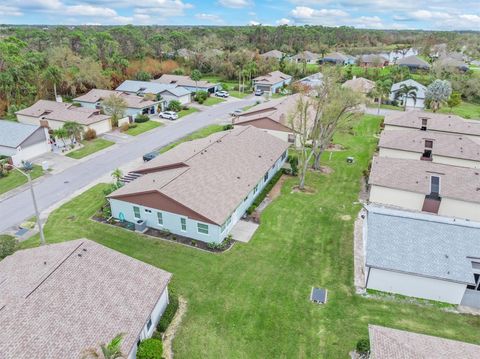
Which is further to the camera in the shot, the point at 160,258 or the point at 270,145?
the point at 270,145

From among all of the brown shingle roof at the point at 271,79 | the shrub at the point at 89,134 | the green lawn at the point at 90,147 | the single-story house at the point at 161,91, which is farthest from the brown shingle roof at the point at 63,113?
the brown shingle roof at the point at 271,79

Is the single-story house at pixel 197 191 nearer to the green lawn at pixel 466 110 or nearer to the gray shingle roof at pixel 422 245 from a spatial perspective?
the gray shingle roof at pixel 422 245

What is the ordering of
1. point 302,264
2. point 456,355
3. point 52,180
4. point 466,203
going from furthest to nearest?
point 52,180, point 466,203, point 302,264, point 456,355

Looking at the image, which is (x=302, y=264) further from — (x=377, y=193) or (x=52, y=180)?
(x=52, y=180)

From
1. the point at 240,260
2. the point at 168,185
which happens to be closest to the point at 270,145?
the point at 168,185

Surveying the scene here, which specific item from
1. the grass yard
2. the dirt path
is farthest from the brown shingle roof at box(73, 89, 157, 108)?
the dirt path
